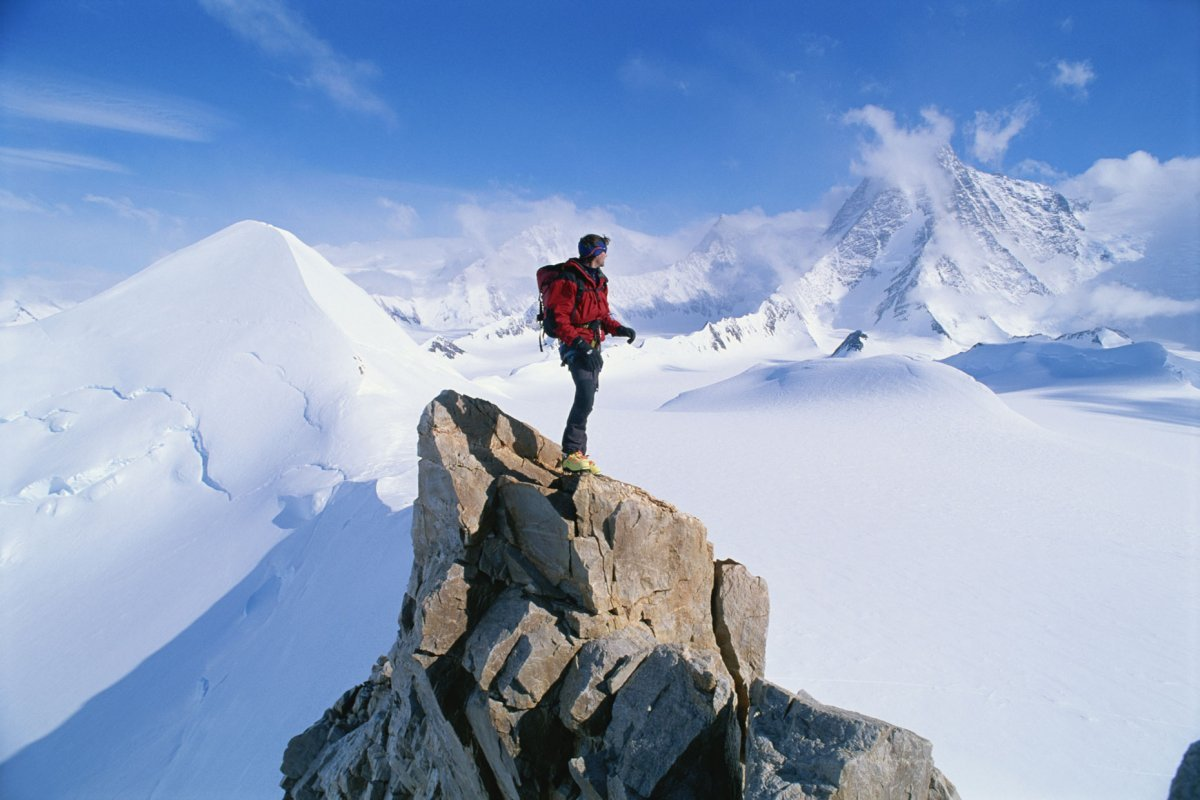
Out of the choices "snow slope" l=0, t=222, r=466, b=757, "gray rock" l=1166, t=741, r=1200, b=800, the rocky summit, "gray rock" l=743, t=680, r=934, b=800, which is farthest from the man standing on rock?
"snow slope" l=0, t=222, r=466, b=757

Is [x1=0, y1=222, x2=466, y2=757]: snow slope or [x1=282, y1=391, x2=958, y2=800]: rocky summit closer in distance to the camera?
[x1=282, y1=391, x2=958, y2=800]: rocky summit

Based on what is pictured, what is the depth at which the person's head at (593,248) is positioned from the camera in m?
6.46

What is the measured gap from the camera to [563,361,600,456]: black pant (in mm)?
6484

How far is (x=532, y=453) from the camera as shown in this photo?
23.6 ft

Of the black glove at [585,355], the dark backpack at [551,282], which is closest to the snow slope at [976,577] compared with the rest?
the black glove at [585,355]

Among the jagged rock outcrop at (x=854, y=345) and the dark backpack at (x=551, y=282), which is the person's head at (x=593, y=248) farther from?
the jagged rock outcrop at (x=854, y=345)

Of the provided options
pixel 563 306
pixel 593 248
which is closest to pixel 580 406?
pixel 563 306

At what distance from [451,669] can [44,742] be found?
12.2 m

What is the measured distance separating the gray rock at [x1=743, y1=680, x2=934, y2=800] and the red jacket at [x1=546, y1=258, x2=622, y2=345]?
4204mm

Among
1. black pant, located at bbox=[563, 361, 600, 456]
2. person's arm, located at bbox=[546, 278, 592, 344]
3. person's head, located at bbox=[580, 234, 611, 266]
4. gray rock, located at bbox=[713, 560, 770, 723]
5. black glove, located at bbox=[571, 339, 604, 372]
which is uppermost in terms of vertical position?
person's head, located at bbox=[580, 234, 611, 266]

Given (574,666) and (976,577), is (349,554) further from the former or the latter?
(976,577)

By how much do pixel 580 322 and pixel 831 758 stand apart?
4.70m

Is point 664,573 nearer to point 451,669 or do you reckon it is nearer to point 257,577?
point 451,669

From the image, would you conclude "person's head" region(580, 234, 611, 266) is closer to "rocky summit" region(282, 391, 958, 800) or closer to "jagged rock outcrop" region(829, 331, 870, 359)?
"rocky summit" region(282, 391, 958, 800)
